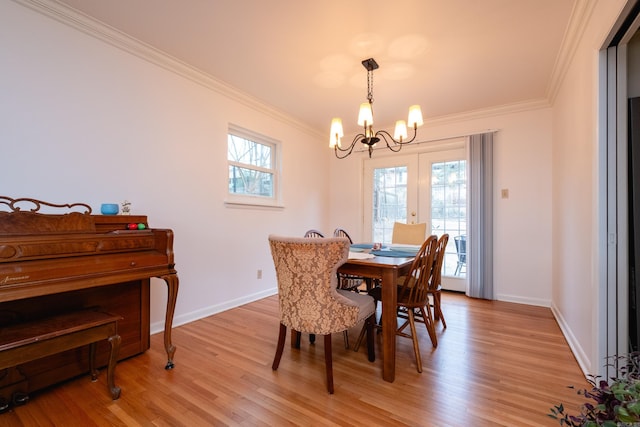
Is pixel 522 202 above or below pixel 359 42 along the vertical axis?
below

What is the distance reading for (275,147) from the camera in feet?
13.0

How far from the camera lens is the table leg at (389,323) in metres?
1.78

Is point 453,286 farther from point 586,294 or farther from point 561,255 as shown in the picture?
point 586,294

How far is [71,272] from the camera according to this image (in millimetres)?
1508

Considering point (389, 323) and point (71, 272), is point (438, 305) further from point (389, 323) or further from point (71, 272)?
point (71, 272)

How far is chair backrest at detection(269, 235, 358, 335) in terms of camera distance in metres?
1.58

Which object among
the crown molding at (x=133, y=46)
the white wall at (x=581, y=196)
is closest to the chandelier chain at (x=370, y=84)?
the crown molding at (x=133, y=46)

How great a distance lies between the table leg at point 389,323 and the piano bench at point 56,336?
157 centimetres

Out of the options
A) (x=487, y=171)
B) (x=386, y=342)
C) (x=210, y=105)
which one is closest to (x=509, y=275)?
(x=487, y=171)

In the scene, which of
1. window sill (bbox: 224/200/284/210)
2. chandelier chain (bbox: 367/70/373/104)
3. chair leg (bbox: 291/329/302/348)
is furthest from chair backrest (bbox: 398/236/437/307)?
window sill (bbox: 224/200/284/210)

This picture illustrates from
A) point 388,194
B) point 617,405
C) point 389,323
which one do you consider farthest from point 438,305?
point 388,194

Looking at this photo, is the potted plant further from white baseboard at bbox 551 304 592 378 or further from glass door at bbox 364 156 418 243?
glass door at bbox 364 156 418 243

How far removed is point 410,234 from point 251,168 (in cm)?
210

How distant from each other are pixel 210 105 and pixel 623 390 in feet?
11.0
